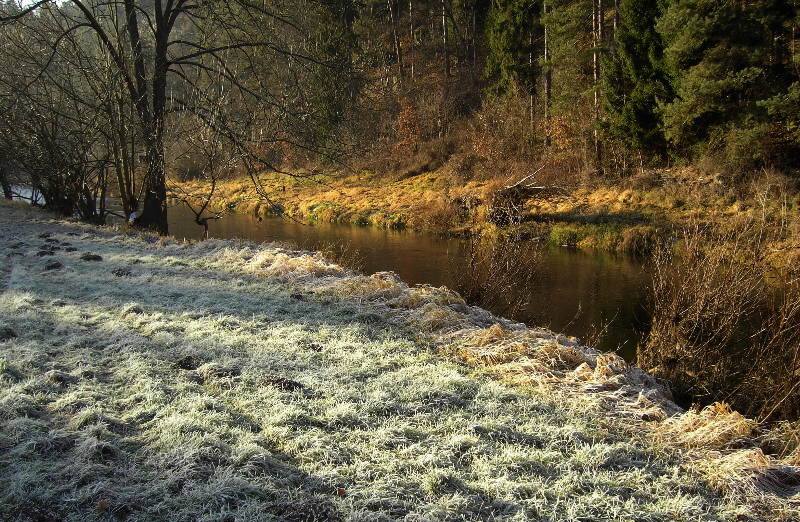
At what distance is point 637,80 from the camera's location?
1912 centimetres

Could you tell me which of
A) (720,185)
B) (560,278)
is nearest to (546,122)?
(720,185)

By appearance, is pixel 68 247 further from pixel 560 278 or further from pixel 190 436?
pixel 560 278

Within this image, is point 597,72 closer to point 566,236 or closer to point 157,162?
point 566,236

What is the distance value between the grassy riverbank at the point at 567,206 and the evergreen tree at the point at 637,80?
4.86 feet

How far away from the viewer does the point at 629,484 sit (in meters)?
3.43

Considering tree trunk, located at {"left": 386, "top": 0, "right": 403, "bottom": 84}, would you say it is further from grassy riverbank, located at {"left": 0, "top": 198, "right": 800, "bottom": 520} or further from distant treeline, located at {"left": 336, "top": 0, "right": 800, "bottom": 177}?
grassy riverbank, located at {"left": 0, "top": 198, "right": 800, "bottom": 520}

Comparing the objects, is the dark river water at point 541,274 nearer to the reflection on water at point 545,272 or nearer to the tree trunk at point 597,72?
the reflection on water at point 545,272

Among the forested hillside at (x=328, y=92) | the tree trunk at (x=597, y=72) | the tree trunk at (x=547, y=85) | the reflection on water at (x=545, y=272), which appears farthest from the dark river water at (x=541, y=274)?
the tree trunk at (x=547, y=85)

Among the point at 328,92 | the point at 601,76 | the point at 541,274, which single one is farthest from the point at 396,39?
the point at 541,274

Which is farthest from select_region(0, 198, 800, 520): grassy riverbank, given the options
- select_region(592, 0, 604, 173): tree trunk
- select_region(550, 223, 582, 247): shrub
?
select_region(592, 0, 604, 173): tree trunk

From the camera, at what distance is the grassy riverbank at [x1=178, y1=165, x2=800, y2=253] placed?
52.3 ft

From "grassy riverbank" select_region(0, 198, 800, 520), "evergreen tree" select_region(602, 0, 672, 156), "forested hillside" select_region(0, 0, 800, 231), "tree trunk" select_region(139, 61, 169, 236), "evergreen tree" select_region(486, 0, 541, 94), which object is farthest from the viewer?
"evergreen tree" select_region(486, 0, 541, 94)

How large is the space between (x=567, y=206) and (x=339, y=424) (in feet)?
55.4

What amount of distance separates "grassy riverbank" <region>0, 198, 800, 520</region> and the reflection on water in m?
3.65
